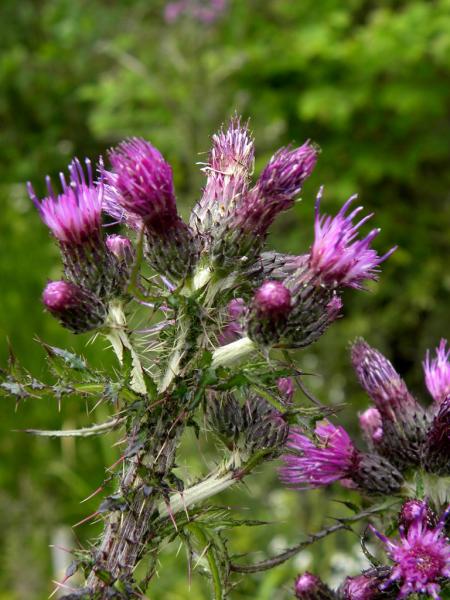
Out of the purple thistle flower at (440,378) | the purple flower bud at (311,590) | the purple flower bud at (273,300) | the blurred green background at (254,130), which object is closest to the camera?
the purple flower bud at (273,300)

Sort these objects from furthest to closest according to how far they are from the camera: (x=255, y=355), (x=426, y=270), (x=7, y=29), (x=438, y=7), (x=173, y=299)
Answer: (x=7, y=29), (x=426, y=270), (x=438, y=7), (x=255, y=355), (x=173, y=299)

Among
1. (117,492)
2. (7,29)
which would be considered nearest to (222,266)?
(117,492)

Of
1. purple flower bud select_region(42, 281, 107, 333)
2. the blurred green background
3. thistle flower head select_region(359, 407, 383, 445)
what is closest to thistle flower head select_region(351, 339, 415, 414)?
thistle flower head select_region(359, 407, 383, 445)

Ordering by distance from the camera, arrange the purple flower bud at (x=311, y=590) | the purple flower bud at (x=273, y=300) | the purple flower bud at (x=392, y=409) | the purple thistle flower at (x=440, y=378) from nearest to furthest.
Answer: the purple flower bud at (x=273, y=300) < the purple flower bud at (x=311, y=590) < the purple flower bud at (x=392, y=409) < the purple thistle flower at (x=440, y=378)

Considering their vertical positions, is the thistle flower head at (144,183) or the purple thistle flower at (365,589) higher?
the thistle flower head at (144,183)

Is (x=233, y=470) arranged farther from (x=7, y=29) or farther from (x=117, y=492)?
(x=7, y=29)

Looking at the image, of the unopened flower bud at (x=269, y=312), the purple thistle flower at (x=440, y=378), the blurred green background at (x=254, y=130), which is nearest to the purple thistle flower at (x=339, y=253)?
the unopened flower bud at (x=269, y=312)

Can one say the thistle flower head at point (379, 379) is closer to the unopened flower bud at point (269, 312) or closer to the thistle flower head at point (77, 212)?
the unopened flower bud at point (269, 312)
